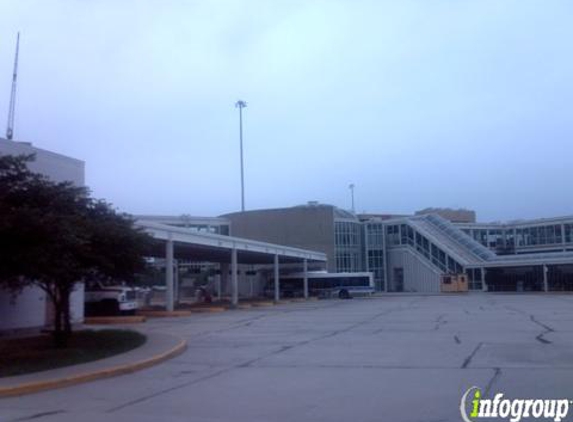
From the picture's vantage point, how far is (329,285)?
71.6 meters

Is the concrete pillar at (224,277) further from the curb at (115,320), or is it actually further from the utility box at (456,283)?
the curb at (115,320)

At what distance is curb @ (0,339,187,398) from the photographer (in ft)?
42.2

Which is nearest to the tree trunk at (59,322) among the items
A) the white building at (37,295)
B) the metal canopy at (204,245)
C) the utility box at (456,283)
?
the white building at (37,295)

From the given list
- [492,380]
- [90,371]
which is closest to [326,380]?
[492,380]

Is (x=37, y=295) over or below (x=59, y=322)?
over

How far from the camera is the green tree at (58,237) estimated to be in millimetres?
15945

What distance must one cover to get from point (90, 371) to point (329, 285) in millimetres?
57599

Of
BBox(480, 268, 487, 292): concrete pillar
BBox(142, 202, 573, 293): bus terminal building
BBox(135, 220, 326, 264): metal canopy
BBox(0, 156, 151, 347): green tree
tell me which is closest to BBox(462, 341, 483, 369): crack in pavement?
BBox(0, 156, 151, 347): green tree

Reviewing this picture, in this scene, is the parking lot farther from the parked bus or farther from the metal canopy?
the parked bus

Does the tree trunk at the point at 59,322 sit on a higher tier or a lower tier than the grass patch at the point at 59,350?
higher

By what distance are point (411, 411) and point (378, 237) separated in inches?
3122

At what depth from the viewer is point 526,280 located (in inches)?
2840

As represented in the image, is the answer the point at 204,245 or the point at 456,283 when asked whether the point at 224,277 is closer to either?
the point at 456,283

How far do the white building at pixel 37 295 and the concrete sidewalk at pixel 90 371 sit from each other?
673cm
